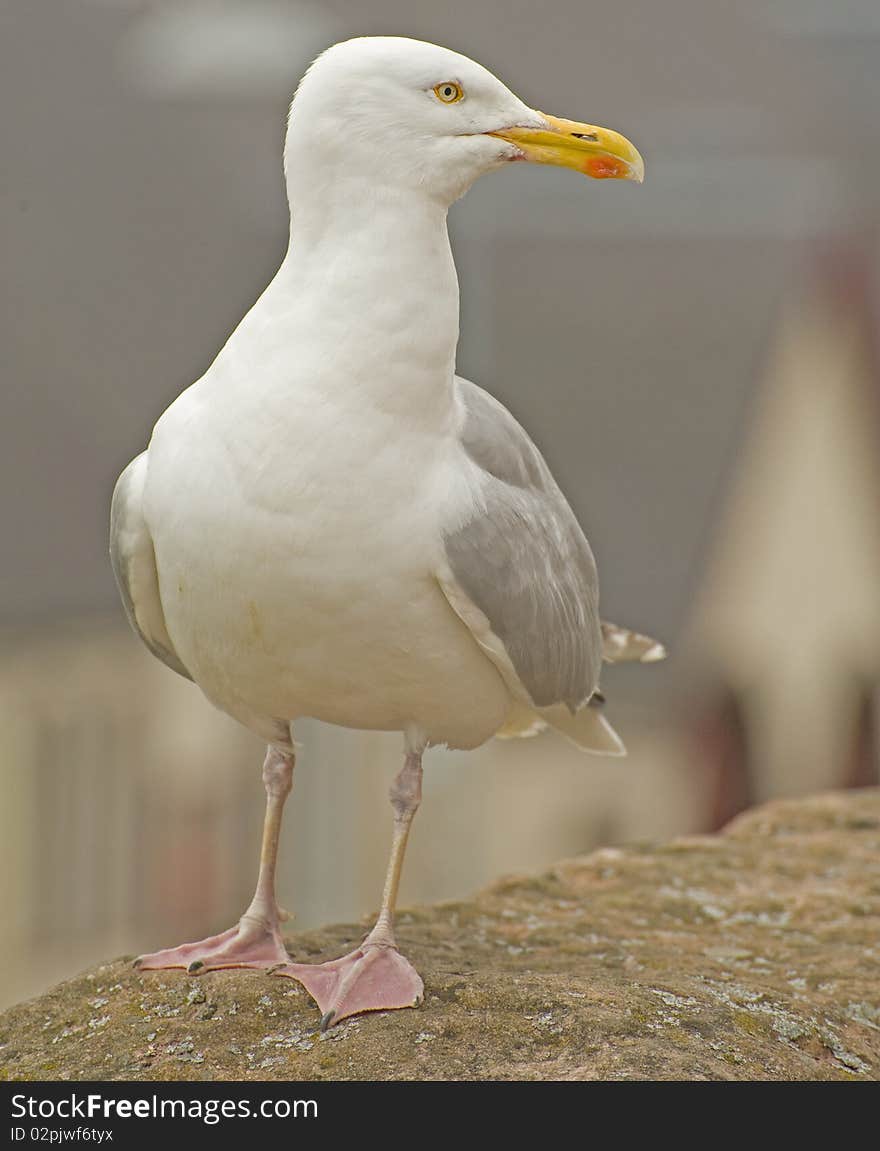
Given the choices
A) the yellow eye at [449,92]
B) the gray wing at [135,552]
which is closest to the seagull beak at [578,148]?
the yellow eye at [449,92]

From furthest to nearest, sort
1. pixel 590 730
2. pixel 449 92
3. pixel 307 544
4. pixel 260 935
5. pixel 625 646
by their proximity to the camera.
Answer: pixel 625 646 < pixel 590 730 < pixel 260 935 < pixel 449 92 < pixel 307 544

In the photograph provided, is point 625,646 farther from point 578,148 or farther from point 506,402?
point 506,402

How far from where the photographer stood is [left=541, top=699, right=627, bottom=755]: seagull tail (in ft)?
28.3

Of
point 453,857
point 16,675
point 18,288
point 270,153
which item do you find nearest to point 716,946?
point 453,857

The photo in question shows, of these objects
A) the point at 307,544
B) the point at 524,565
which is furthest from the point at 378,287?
the point at 524,565

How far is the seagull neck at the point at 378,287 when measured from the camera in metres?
6.74

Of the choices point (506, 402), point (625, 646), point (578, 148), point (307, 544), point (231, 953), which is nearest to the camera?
point (307, 544)

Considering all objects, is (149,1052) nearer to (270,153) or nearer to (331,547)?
(331,547)

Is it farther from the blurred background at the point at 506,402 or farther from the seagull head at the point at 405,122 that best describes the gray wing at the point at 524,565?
the blurred background at the point at 506,402

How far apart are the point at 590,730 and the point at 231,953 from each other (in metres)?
2.17

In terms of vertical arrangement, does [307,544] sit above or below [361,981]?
above

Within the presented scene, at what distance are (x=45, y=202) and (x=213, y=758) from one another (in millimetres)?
11712

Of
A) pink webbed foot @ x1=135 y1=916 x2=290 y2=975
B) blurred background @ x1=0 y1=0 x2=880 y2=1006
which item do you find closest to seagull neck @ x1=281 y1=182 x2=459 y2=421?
pink webbed foot @ x1=135 y1=916 x2=290 y2=975

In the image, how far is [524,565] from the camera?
7152 millimetres
